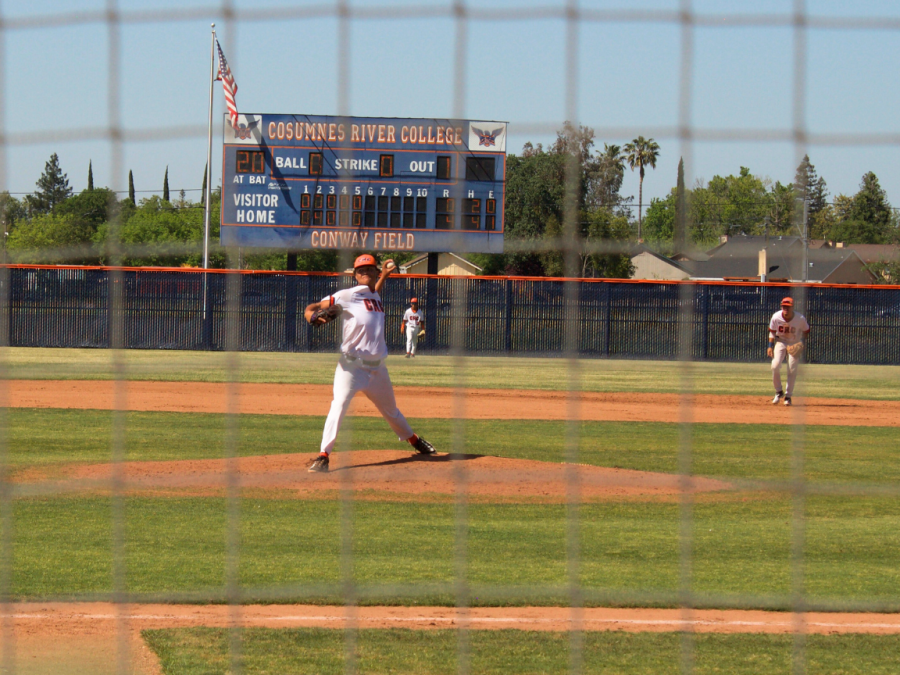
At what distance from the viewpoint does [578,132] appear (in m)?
3.09

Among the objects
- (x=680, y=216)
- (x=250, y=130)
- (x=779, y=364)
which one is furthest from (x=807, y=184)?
(x=250, y=130)

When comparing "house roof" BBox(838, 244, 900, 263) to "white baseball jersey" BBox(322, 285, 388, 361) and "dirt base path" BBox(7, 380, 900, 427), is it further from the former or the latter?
"white baseball jersey" BBox(322, 285, 388, 361)

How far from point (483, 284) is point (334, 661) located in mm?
22109

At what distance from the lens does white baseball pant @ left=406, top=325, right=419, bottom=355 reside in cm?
2453

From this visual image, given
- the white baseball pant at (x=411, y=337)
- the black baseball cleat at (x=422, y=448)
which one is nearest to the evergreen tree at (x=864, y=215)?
the black baseball cleat at (x=422, y=448)

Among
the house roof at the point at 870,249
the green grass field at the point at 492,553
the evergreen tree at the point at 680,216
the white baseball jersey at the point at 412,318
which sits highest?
the house roof at the point at 870,249

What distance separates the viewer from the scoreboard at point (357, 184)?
21750 millimetres

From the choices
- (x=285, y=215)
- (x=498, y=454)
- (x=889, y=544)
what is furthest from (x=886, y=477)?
(x=285, y=215)

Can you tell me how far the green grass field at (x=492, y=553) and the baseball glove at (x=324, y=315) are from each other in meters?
0.85

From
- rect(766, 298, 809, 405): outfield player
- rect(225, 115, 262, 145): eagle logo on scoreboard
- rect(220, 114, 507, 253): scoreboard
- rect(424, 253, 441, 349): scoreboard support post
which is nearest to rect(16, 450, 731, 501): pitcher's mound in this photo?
rect(766, 298, 809, 405): outfield player

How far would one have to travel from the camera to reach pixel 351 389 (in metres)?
7.96

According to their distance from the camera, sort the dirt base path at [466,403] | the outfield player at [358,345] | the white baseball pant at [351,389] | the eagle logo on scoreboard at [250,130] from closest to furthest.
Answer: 1. the outfield player at [358,345]
2. the white baseball pant at [351,389]
3. the dirt base path at [466,403]
4. the eagle logo on scoreboard at [250,130]

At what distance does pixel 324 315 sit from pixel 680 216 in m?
4.65

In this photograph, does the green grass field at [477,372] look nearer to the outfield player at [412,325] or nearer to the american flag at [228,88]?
the outfield player at [412,325]
